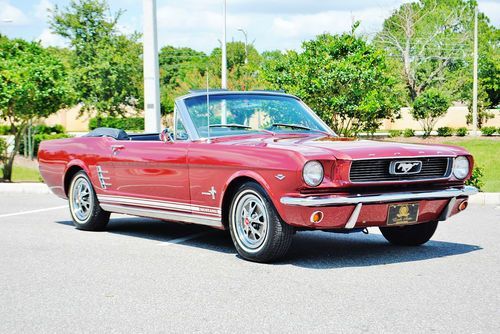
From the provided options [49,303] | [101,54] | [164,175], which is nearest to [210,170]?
[164,175]

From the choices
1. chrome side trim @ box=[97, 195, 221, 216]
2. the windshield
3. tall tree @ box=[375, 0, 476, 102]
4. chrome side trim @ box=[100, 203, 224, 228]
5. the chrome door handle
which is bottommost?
chrome side trim @ box=[100, 203, 224, 228]

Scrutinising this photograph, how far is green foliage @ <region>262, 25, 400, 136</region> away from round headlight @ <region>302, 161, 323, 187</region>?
19.5 meters

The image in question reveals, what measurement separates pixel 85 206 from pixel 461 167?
4721 millimetres

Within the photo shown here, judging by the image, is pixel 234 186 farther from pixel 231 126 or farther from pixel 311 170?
pixel 311 170

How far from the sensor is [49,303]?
20.0ft

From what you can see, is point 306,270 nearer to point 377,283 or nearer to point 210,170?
point 377,283

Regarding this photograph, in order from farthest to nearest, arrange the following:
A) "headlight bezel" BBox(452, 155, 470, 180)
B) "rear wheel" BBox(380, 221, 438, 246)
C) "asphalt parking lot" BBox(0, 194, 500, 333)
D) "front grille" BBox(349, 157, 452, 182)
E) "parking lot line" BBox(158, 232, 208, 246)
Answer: "parking lot line" BBox(158, 232, 208, 246) < "rear wheel" BBox(380, 221, 438, 246) < "headlight bezel" BBox(452, 155, 470, 180) < "front grille" BBox(349, 157, 452, 182) < "asphalt parking lot" BBox(0, 194, 500, 333)

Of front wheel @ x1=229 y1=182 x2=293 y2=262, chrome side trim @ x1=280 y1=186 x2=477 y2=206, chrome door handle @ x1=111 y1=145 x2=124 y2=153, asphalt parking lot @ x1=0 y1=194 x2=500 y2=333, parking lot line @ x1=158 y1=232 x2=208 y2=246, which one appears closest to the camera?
asphalt parking lot @ x1=0 y1=194 x2=500 y2=333

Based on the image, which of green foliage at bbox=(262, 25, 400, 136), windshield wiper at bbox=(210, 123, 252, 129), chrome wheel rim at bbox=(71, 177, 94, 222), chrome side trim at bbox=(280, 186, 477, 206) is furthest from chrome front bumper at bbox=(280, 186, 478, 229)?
green foliage at bbox=(262, 25, 400, 136)

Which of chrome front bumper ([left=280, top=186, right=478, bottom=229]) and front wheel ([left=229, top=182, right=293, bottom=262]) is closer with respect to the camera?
chrome front bumper ([left=280, top=186, right=478, bottom=229])

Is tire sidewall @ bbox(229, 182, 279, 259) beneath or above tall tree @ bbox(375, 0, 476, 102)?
beneath

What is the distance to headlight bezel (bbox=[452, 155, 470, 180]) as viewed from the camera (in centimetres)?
803

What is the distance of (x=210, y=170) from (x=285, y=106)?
160 centimetres

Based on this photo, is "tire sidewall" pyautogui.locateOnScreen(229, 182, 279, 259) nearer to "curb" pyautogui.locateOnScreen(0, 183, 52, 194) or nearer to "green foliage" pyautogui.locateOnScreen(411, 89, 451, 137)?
"curb" pyautogui.locateOnScreen(0, 183, 52, 194)
